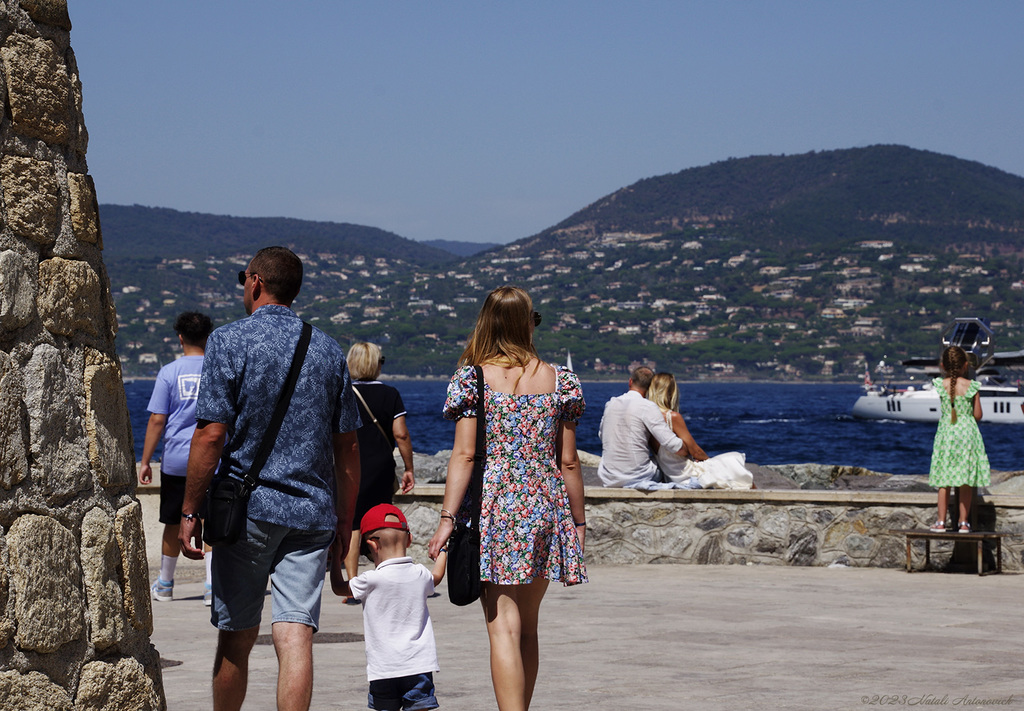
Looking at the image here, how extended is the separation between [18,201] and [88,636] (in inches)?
44.3

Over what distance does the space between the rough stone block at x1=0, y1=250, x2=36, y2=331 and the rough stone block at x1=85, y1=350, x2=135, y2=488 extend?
0.25 m

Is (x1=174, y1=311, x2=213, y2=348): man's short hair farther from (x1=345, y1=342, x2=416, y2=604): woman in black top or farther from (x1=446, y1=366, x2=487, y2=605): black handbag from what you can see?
(x1=446, y1=366, x2=487, y2=605): black handbag

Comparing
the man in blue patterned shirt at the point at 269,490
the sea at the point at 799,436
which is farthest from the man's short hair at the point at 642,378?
the sea at the point at 799,436

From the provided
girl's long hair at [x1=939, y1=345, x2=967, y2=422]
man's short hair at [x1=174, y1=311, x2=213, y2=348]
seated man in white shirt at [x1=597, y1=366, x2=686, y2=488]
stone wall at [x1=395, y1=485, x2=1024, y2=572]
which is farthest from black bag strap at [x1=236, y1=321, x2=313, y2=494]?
girl's long hair at [x1=939, y1=345, x2=967, y2=422]

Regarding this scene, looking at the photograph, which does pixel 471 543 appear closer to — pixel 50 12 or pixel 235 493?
pixel 235 493

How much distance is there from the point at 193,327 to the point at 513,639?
3.34 m

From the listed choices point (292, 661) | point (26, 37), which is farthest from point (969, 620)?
point (26, 37)

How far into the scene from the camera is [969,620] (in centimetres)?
764

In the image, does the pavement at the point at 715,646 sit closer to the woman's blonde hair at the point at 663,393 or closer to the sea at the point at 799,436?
the woman's blonde hair at the point at 663,393

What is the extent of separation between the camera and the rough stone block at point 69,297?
11.0ft

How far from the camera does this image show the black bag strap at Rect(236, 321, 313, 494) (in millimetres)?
4137

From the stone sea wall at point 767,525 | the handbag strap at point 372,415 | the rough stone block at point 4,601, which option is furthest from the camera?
the stone sea wall at point 767,525

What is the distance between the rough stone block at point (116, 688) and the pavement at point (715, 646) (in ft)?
5.23

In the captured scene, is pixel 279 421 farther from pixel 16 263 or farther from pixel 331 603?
pixel 331 603
